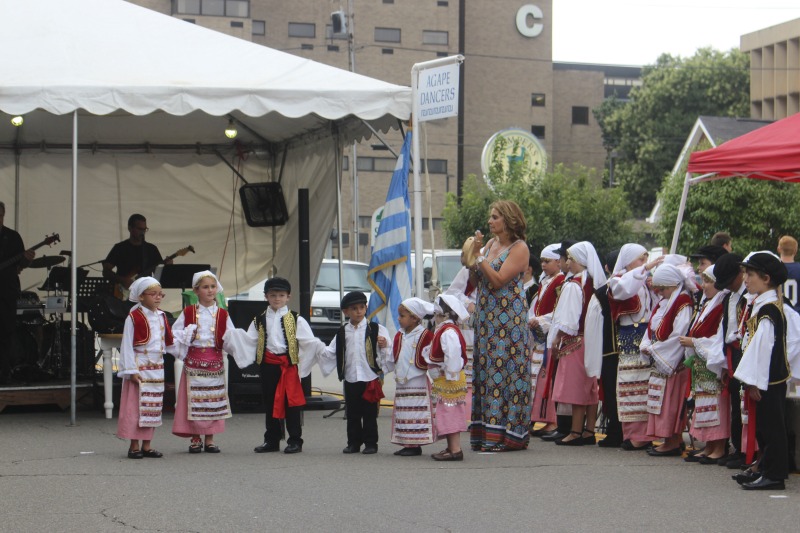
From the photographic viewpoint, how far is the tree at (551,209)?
1738 inches

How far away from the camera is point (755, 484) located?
26.4 feet

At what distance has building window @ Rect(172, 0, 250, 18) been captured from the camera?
206 feet

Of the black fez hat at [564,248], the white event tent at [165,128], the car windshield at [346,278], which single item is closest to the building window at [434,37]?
the car windshield at [346,278]

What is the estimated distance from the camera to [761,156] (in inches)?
452

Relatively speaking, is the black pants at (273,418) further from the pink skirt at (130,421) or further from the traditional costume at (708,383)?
the traditional costume at (708,383)

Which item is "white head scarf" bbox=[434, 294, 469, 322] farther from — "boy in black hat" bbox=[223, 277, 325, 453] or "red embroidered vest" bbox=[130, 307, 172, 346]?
"red embroidered vest" bbox=[130, 307, 172, 346]

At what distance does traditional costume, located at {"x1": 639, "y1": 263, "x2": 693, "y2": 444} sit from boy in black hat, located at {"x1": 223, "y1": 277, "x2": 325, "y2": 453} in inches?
106

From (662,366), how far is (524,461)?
4.38ft

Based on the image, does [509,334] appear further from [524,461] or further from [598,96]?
[598,96]

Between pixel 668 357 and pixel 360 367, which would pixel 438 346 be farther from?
pixel 668 357

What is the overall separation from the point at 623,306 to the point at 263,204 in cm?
723

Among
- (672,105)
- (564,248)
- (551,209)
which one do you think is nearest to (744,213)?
(551,209)

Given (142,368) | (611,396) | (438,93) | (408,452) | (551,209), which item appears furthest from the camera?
(551,209)

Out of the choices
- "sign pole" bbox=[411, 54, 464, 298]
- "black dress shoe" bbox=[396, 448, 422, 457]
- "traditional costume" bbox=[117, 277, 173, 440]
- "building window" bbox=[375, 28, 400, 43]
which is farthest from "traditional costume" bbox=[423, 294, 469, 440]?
"building window" bbox=[375, 28, 400, 43]
